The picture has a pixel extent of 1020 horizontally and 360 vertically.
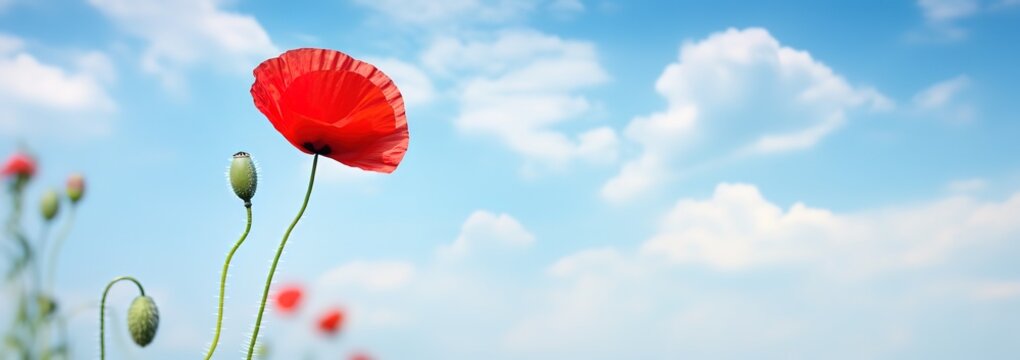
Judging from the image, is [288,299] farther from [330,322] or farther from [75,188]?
[75,188]

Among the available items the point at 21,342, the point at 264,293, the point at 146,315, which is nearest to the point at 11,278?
the point at 21,342

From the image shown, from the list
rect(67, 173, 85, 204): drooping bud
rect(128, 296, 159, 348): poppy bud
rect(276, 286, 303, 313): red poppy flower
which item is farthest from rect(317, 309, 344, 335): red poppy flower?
rect(128, 296, 159, 348): poppy bud

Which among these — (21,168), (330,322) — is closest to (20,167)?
(21,168)

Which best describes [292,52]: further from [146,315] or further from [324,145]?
[146,315]

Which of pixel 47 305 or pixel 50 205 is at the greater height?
pixel 50 205

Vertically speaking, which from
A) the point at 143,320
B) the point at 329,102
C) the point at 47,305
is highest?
the point at 329,102

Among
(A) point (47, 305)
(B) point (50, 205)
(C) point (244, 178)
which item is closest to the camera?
(C) point (244, 178)

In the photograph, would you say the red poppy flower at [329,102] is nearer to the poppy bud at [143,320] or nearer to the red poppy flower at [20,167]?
the poppy bud at [143,320]
